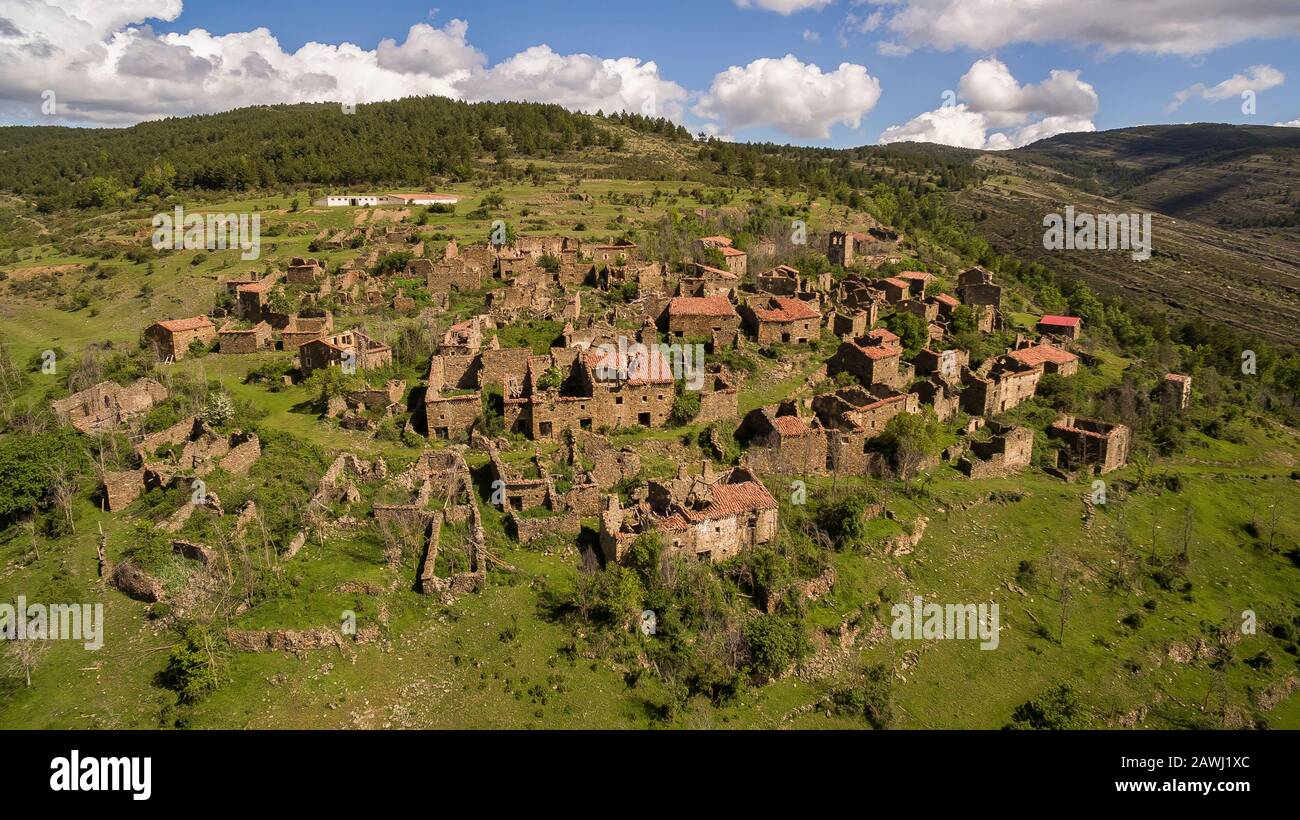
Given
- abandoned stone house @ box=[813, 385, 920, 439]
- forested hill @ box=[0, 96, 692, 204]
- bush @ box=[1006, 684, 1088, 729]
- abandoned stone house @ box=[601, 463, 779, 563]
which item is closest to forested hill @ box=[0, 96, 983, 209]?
forested hill @ box=[0, 96, 692, 204]

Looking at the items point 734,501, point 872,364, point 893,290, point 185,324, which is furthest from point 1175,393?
point 185,324

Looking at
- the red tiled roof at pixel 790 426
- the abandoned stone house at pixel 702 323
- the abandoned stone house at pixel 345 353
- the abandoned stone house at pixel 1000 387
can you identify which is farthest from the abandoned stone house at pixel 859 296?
the abandoned stone house at pixel 345 353

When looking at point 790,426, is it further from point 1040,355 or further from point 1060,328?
point 1060,328

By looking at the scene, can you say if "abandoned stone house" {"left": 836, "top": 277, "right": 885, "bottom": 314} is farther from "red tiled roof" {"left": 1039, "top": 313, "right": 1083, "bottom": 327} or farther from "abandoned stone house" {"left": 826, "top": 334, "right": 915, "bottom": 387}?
"red tiled roof" {"left": 1039, "top": 313, "right": 1083, "bottom": 327}
